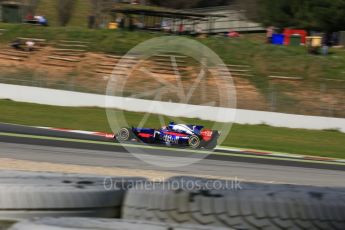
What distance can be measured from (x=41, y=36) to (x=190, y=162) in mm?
24893

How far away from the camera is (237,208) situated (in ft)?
11.2

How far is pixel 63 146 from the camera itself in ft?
35.0

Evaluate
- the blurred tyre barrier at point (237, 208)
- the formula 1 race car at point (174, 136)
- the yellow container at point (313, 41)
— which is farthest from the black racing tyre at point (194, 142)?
the yellow container at point (313, 41)

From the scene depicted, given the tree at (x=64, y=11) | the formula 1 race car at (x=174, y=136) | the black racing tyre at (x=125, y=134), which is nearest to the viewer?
the black racing tyre at (x=125, y=134)

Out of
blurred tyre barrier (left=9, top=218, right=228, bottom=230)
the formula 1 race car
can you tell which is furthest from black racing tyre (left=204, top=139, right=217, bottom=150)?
blurred tyre barrier (left=9, top=218, right=228, bottom=230)

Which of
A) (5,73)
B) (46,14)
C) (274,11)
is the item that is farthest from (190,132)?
(46,14)

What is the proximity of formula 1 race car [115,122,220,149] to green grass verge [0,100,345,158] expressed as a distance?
7.67ft

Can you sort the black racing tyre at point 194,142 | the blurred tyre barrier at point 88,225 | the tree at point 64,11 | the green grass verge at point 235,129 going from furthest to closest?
1. the tree at point 64,11
2. the green grass verge at point 235,129
3. the black racing tyre at point 194,142
4. the blurred tyre barrier at point 88,225

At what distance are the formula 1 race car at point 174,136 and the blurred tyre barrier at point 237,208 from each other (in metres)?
8.87

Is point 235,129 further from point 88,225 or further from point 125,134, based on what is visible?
point 88,225

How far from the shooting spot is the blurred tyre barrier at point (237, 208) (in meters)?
3.37

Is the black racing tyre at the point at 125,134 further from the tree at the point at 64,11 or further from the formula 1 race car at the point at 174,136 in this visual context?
the tree at the point at 64,11

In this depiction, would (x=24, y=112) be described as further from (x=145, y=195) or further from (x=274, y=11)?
(x=274, y=11)

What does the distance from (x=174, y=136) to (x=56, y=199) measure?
9.38 m
